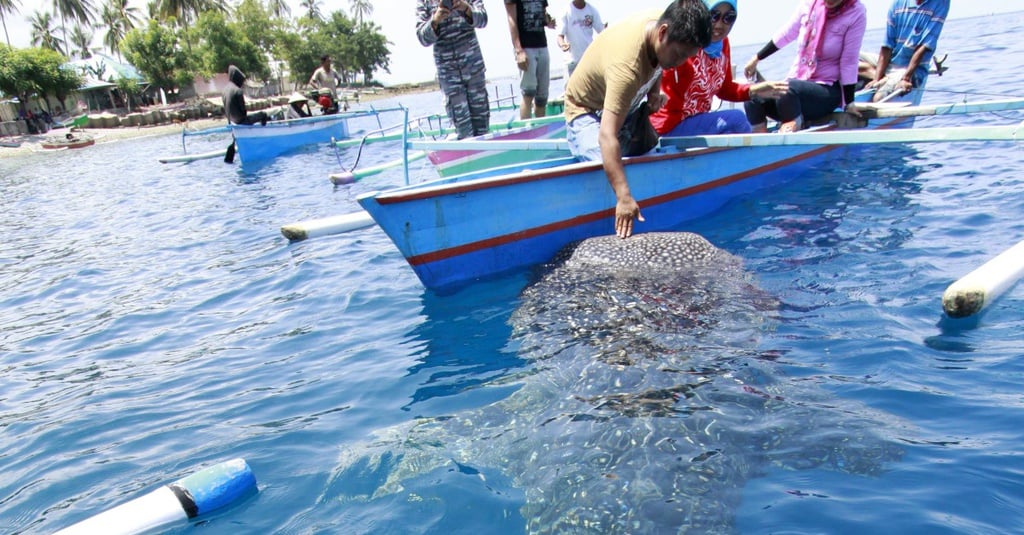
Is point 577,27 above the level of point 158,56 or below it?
below

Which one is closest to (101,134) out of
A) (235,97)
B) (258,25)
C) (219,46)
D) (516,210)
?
(219,46)

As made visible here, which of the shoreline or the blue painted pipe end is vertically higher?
the shoreline

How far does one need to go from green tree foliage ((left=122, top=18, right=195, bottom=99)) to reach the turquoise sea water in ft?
144

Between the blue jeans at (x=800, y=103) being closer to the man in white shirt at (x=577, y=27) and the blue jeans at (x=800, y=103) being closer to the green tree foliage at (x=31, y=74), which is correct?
the man in white shirt at (x=577, y=27)

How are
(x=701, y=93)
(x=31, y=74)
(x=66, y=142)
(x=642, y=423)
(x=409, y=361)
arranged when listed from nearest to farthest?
(x=642, y=423) → (x=409, y=361) → (x=701, y=93) → (x=66, y=142) → (x=31, y=74)

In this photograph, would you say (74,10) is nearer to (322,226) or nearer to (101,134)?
(101,134)

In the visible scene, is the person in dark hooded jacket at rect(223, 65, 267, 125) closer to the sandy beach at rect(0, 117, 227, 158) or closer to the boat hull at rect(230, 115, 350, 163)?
the boat hull at rect(230, 115, 350, 163)

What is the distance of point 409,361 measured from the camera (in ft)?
12.8

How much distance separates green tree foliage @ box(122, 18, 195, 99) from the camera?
4388cm

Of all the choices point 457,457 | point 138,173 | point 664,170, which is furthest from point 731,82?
point 138,173

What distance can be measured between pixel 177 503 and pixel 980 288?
3.79 meters

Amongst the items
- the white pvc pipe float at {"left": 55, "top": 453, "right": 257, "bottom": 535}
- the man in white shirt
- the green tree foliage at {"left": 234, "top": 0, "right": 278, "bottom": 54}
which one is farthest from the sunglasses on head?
the green tree foliage at {"left": 234, "top": 0, "right": 278, "bottom": 54}

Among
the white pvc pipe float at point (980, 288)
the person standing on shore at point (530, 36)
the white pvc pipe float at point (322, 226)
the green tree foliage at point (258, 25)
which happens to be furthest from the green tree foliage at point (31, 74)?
the white pvc pipe float at point (980, 288)

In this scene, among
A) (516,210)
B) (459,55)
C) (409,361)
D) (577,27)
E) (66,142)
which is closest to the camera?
(409,361)
